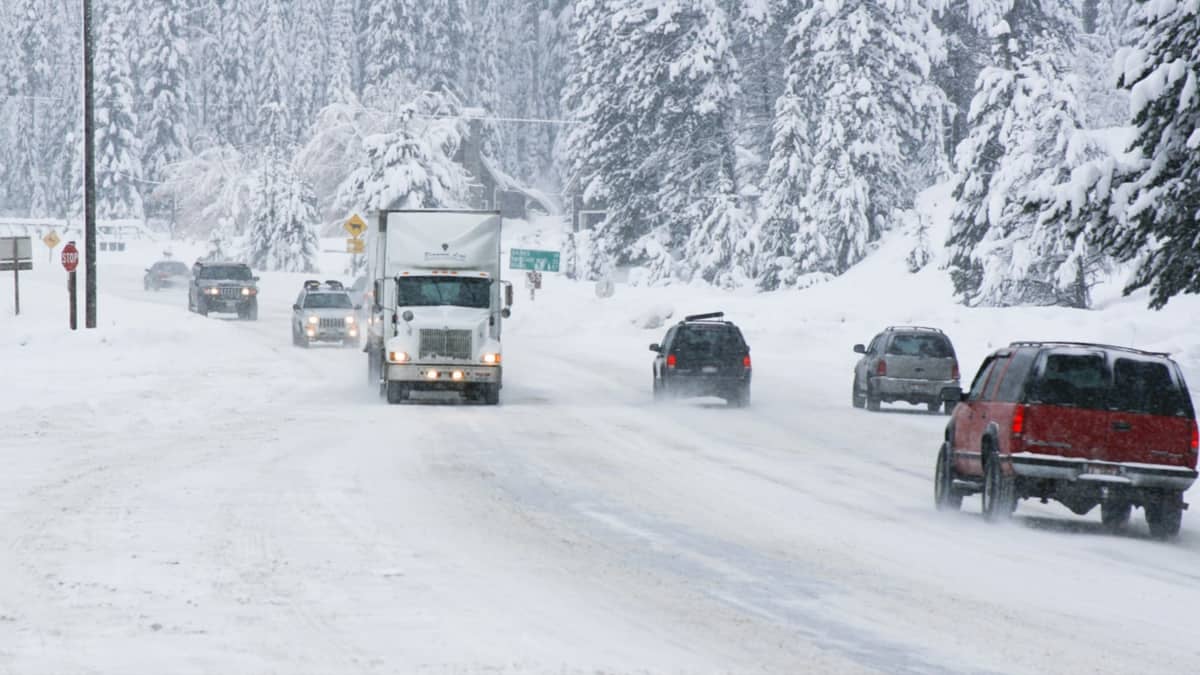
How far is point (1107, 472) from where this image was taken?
14508mm

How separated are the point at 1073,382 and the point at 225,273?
5002 cm

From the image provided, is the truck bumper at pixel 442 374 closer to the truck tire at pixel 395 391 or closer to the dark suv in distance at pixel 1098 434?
the truck tire at pixel 395 391

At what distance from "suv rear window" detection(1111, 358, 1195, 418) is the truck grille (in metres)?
15.7

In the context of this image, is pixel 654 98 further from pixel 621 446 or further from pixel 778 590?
pixel 778 590

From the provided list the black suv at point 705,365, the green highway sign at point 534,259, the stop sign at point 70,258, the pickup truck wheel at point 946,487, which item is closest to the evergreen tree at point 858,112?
the green highway sign at point 534,259

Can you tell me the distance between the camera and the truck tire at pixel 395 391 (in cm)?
2905

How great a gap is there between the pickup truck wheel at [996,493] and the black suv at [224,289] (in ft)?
159

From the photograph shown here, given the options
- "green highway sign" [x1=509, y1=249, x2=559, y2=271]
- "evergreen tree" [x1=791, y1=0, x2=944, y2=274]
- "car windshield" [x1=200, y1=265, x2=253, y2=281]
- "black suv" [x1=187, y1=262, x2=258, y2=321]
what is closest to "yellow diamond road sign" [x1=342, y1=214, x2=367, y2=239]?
"black suv" [x1=187, y1=262, x2=258, y2=321]

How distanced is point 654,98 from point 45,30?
91.1 m

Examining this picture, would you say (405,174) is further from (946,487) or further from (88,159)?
(946,487)

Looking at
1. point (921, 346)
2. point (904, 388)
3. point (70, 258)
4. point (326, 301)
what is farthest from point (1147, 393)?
point (326, 301)

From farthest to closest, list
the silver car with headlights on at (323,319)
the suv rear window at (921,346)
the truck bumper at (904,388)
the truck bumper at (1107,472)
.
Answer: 1. the silver car with headlights on at (323,319)
2. the suv rear window at (921,346)
3. the truck bumper at (904,388)
4. the truck bumper at (1107,472)

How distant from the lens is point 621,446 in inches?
875

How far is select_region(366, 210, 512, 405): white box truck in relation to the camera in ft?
94.5
